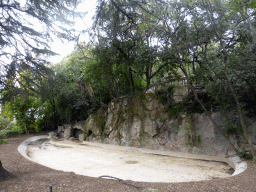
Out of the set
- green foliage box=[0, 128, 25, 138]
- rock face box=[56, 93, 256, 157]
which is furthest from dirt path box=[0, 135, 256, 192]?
green foliage box=[0, 128, 25, 138]

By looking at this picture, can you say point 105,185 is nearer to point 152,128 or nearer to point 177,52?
point 177,52

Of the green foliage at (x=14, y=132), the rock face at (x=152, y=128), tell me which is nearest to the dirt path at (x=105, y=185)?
the rock face at (x=152, y=128)

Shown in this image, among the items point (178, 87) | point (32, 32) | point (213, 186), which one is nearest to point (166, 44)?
point (178, 87)

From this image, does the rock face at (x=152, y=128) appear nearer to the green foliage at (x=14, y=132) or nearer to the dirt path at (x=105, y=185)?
the dirt path at (x=105, y=185)

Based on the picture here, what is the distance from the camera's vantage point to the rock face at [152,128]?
23.4 feet

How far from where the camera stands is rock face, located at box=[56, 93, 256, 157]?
7.15 m

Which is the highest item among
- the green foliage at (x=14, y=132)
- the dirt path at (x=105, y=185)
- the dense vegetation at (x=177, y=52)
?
the dense vegetation at (x=177, y=52)

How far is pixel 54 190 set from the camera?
119 inches

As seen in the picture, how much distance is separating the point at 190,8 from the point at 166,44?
4.65ft

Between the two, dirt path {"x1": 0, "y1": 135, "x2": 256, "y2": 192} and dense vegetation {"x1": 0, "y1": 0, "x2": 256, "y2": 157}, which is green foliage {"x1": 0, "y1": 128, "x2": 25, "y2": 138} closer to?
dense vegetation {"x1": 0, "y1": 0, "x2": 256, "y2": 157}

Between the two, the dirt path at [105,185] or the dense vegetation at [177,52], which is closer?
the dirt path at [105,185]

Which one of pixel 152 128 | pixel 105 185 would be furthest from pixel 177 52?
pixel 105 185

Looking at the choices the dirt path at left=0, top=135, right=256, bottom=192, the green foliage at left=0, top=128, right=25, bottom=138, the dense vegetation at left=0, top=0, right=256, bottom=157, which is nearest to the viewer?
the dirt path at left=0, top=135, right=256, bottom=192

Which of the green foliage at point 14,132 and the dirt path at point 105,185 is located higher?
the green foliage at point 14,132
